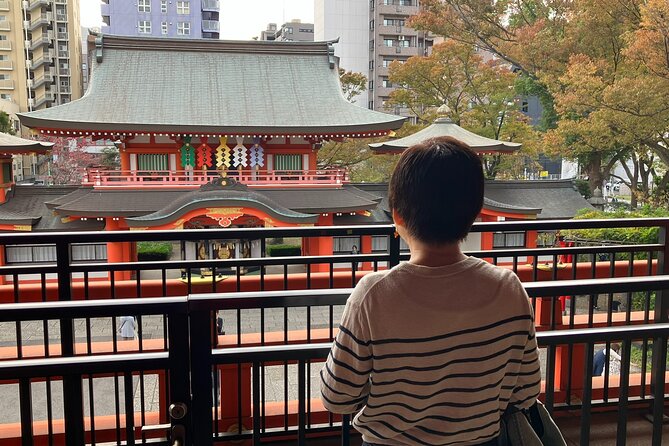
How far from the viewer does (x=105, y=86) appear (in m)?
16.5

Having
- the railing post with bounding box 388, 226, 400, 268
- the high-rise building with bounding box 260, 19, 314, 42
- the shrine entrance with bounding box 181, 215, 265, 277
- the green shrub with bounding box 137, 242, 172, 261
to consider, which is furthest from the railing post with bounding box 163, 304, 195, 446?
the high-rise building with bounding box 260, 19, 314, 42

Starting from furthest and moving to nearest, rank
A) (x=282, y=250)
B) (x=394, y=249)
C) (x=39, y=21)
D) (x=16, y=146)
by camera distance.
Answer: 1. (x=39, y=21)
2. (x=282, y=250)
3. (x=16, y=146)
4. (x=394, y=249)

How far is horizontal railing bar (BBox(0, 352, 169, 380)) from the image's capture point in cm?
130

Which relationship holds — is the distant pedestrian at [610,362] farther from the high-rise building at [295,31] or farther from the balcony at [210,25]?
the high-rise building at [295,31]

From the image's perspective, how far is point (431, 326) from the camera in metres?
1.16

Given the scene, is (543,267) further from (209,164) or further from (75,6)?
(75,6)

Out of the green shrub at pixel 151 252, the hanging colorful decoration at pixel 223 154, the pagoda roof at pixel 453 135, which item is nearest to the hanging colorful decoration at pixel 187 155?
the hanging colorful decoration at pixel 223 154

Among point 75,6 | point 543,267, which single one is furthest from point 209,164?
point 75,6

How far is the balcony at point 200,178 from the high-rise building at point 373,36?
86.1 feet

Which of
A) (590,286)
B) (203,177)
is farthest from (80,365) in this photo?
(203,177)

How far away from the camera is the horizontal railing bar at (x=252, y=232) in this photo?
3139mm

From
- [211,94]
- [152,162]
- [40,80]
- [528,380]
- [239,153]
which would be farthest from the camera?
[40,80]

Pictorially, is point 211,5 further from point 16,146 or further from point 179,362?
point 179,362

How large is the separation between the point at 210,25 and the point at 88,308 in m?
51.5
